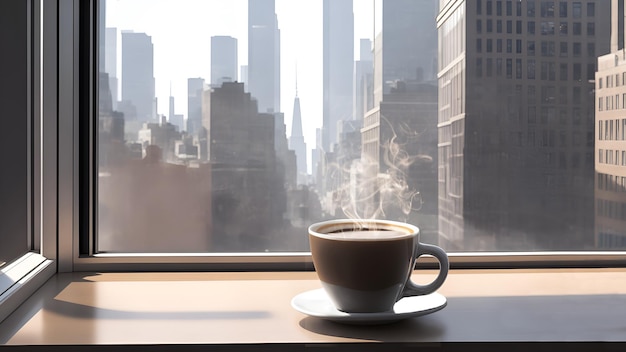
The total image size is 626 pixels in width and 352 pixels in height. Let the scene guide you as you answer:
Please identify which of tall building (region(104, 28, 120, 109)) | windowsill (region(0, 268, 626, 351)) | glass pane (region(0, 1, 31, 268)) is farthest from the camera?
tall building (region(104, 28, 120, 109))

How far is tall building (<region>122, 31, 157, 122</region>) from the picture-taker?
1.10 meters

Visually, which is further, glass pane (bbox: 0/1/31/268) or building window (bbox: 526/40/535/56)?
building window (bbox: 526/40/535/56)

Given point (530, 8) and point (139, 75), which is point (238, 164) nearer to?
point (139, 75)

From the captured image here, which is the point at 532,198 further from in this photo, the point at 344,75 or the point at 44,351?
the point at 44,351

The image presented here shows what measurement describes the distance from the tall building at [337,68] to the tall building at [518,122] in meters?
0.17

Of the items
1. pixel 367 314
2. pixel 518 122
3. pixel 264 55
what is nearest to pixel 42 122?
pixel 264 55

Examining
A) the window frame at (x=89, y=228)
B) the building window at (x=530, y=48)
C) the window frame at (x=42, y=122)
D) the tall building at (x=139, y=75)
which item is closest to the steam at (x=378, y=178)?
the window frame at (x=89, y=228)

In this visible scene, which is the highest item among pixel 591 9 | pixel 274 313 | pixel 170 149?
pixel 591 9

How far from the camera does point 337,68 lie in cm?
112

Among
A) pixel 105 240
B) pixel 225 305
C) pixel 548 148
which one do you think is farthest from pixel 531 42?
pixel 105 240

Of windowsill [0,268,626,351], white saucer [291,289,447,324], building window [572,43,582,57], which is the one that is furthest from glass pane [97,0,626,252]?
white saucer [291,289,447,324]

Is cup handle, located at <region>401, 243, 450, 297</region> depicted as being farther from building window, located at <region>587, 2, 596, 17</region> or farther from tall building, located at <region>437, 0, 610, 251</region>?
building window, located at <region>587, 2, 596, 17</region>

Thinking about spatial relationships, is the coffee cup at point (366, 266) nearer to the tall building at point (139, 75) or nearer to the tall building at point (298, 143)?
the tall building at point (298, 143)

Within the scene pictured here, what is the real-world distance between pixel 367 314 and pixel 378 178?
1.43ft
